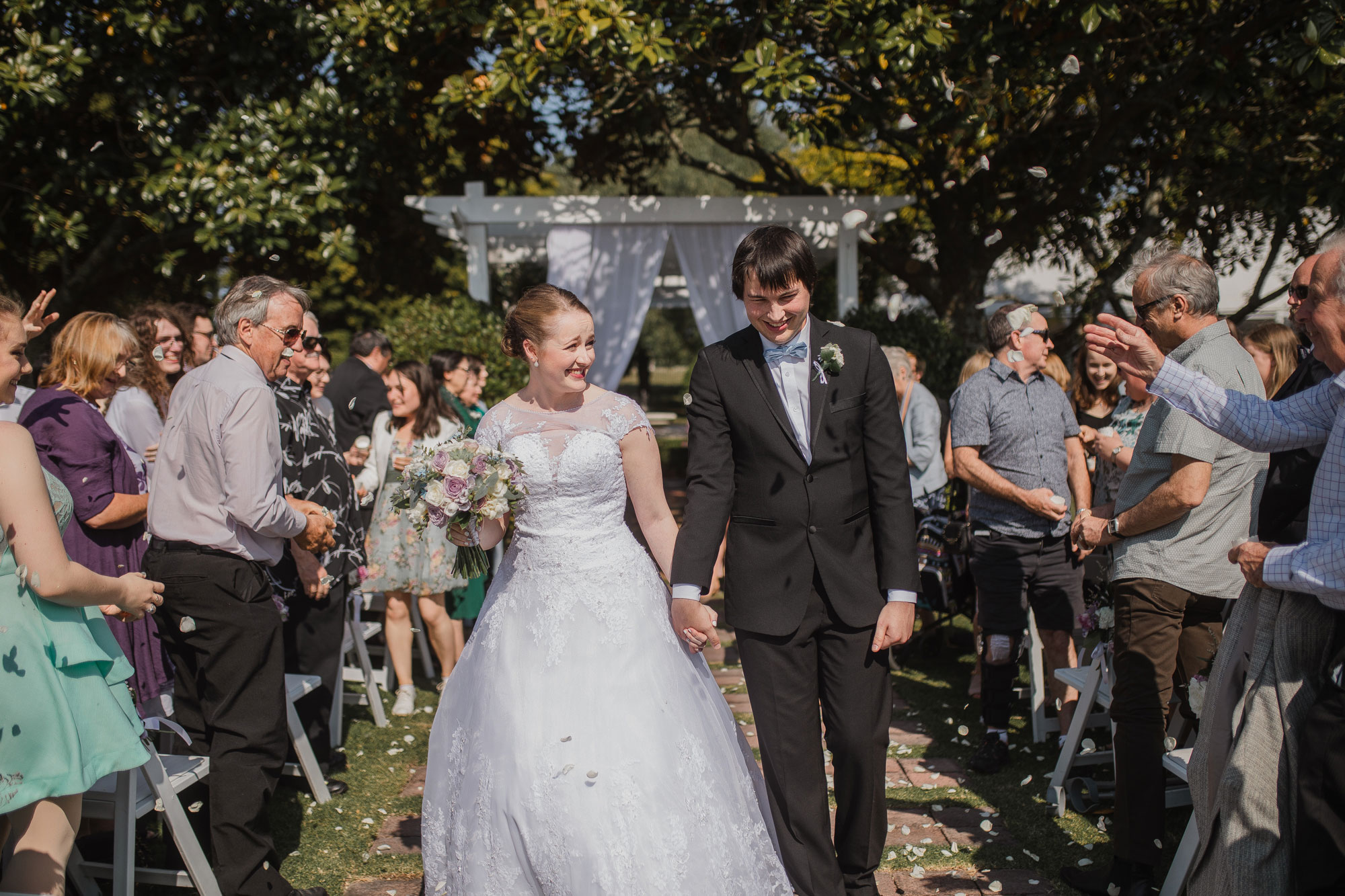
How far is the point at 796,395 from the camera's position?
3.03m

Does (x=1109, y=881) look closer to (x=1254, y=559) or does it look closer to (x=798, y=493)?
(x=1254, y=559)

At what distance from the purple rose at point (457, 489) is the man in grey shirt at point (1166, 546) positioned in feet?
7.12

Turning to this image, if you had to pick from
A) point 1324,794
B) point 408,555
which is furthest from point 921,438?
point 1324,794

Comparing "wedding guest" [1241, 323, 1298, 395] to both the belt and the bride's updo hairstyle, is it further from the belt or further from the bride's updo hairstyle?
the belt

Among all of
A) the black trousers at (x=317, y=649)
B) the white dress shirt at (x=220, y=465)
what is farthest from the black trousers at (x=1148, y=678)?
the black trousers at (x=317, y=649)

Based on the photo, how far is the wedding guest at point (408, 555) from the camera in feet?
17.6

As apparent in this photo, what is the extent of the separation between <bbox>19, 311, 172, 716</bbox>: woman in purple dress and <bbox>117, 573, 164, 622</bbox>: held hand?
2.51 feet

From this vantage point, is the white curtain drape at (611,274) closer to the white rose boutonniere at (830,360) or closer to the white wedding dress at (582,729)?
the white wedding dress at (582,729)

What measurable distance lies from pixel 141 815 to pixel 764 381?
94.3 inches

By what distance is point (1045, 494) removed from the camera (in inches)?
171

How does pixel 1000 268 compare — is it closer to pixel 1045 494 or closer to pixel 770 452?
pixel 1045 494

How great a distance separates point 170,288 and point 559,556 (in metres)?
11.7

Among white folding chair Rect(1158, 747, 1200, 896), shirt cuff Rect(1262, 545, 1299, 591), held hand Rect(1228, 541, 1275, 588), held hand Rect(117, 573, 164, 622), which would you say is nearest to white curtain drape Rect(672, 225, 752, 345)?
white folding chair Rect(1158, 747, 1200, 896)

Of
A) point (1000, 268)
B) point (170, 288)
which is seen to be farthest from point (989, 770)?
point (1000, 268)
